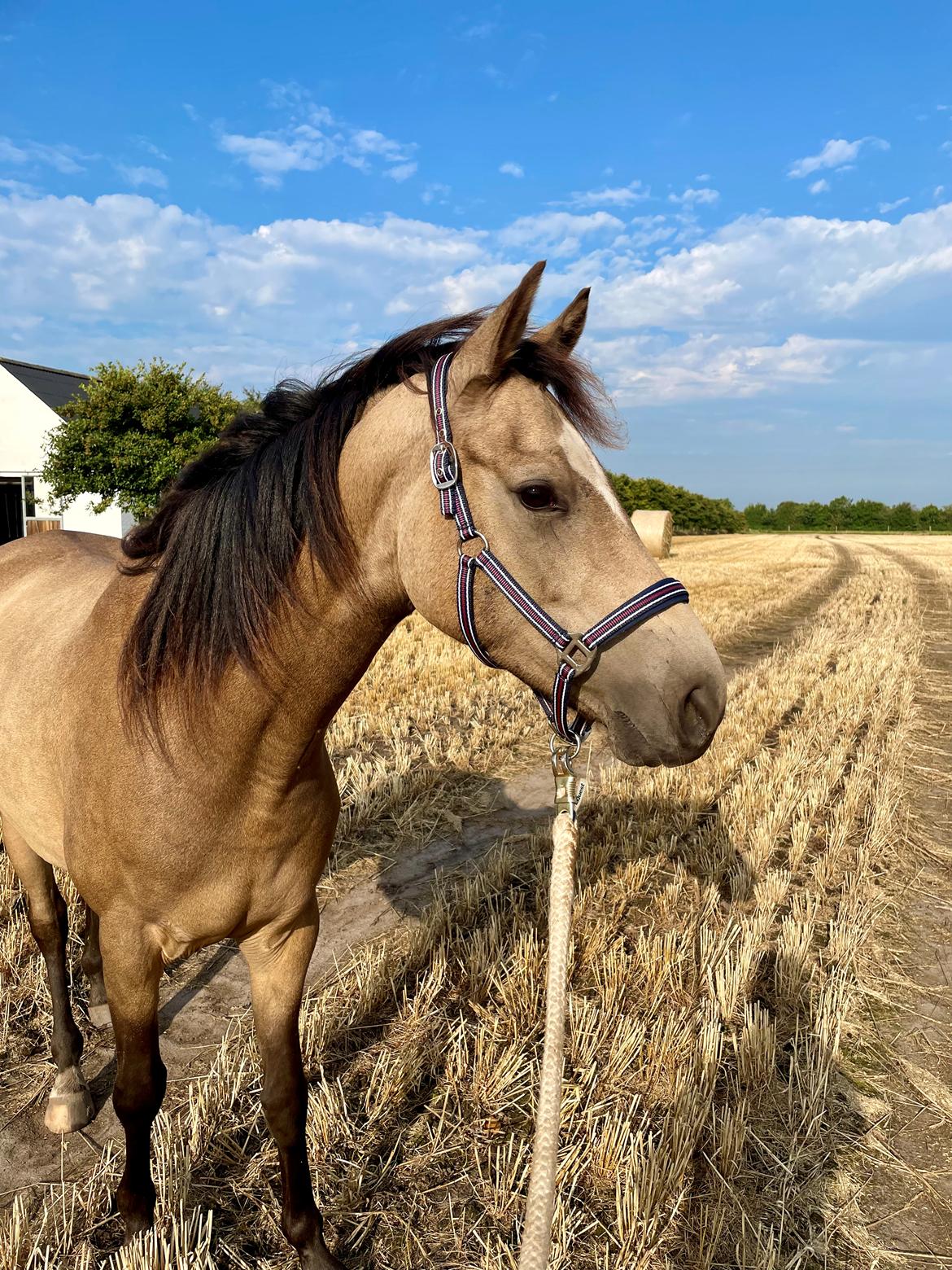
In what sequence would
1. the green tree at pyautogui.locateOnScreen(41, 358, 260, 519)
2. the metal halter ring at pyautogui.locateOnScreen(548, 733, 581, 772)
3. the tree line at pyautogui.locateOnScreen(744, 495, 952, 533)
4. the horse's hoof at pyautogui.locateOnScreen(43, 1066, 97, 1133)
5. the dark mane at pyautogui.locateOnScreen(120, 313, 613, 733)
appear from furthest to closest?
the tree line at pyautogui.locateOnScreen(744, 495, 952, 533) → the green tree at pyautogui.locateOnScreen(41, 358, 260, 519) → the horse's hoof at pyautogui.locateOnScreen(43, 1066, 97, 1133) → the dark mane at pyautogui.locateOnScreen(120, 313, 613, 733) → the metal halter ring at pyautogui.locateOnScreen(548, 733, 581, 772)

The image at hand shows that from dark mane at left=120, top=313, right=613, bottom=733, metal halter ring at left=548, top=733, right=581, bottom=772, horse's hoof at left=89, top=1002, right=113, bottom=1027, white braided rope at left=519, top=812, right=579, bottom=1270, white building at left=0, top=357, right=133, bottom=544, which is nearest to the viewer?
white braided rope at left=519, top=812, right=579, bottom=1270

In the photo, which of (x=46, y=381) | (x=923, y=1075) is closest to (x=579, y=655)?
(x=923, y=1075)

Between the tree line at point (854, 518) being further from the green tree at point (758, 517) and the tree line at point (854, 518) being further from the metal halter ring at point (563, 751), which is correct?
the metal halter ring at point (563, 751)

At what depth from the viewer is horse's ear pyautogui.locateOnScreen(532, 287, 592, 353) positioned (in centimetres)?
208

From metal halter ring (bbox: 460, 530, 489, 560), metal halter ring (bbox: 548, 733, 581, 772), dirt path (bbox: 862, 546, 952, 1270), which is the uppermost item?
metal halter ring (bbox: 460, 530, 489, 560)

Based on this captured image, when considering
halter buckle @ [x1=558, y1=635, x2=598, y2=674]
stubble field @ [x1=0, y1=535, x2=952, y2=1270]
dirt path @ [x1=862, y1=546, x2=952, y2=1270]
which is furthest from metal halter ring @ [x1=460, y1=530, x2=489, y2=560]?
dirt path @ [x1=862, y1=546, x2=952, y2=1270]

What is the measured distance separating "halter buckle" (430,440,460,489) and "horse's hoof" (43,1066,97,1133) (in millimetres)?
2858

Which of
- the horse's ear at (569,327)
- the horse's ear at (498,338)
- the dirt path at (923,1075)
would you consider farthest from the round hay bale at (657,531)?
the horse's ear at (498,338)

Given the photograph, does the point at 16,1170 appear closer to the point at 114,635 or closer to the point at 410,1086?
the point at 410,1086

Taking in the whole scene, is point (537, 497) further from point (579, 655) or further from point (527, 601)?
point (579, 655)

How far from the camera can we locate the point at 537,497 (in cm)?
188

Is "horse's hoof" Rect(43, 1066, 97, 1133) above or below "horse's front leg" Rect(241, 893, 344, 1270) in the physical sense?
below

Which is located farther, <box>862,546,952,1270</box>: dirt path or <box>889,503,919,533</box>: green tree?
<box>889,503,919,533</box>: green tree

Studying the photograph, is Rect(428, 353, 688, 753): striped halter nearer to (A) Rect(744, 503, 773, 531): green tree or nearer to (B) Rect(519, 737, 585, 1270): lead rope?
(B) Rect(519, 737, 585, 1270): lead rope
